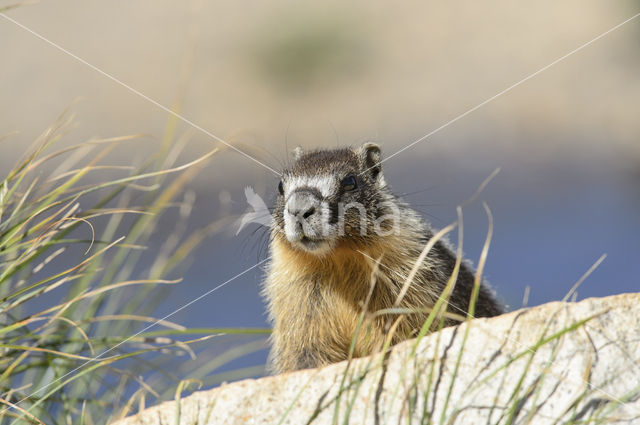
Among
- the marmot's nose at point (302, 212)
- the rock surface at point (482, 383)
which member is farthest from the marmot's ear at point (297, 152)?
the rock surface at point (482, 383)

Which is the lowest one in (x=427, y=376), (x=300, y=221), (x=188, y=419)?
(x=188, y=419)

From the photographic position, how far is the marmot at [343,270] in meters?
4.62

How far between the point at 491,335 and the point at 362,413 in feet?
2.19

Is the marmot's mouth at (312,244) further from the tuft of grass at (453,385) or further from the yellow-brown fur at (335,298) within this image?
the tuft of grass at (453,385)

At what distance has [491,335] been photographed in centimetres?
312

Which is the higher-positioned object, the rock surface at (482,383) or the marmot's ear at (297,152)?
the marmot's ear at (297,152)

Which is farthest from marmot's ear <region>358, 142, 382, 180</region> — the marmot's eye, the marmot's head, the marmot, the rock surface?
the rock surface

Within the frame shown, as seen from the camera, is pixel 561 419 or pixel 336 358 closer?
pixel 561 419

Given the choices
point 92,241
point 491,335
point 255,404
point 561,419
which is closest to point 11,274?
point 92,241

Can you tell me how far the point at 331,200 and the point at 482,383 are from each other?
1973 mm

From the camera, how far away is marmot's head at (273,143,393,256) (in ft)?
14.4

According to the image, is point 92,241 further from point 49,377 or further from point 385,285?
point 385,285

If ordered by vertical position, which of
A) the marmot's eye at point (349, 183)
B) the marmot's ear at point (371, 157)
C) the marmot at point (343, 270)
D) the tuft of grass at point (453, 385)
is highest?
the marmot's ear at point (371, 157)

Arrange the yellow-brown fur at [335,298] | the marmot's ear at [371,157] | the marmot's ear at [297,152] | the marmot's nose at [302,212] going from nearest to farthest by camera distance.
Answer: the marmot's nose at [302,212] < the yellow-brown fur at [335,298] < the marmot's ear at [371,157] < the marmot's ear at [297,152]
